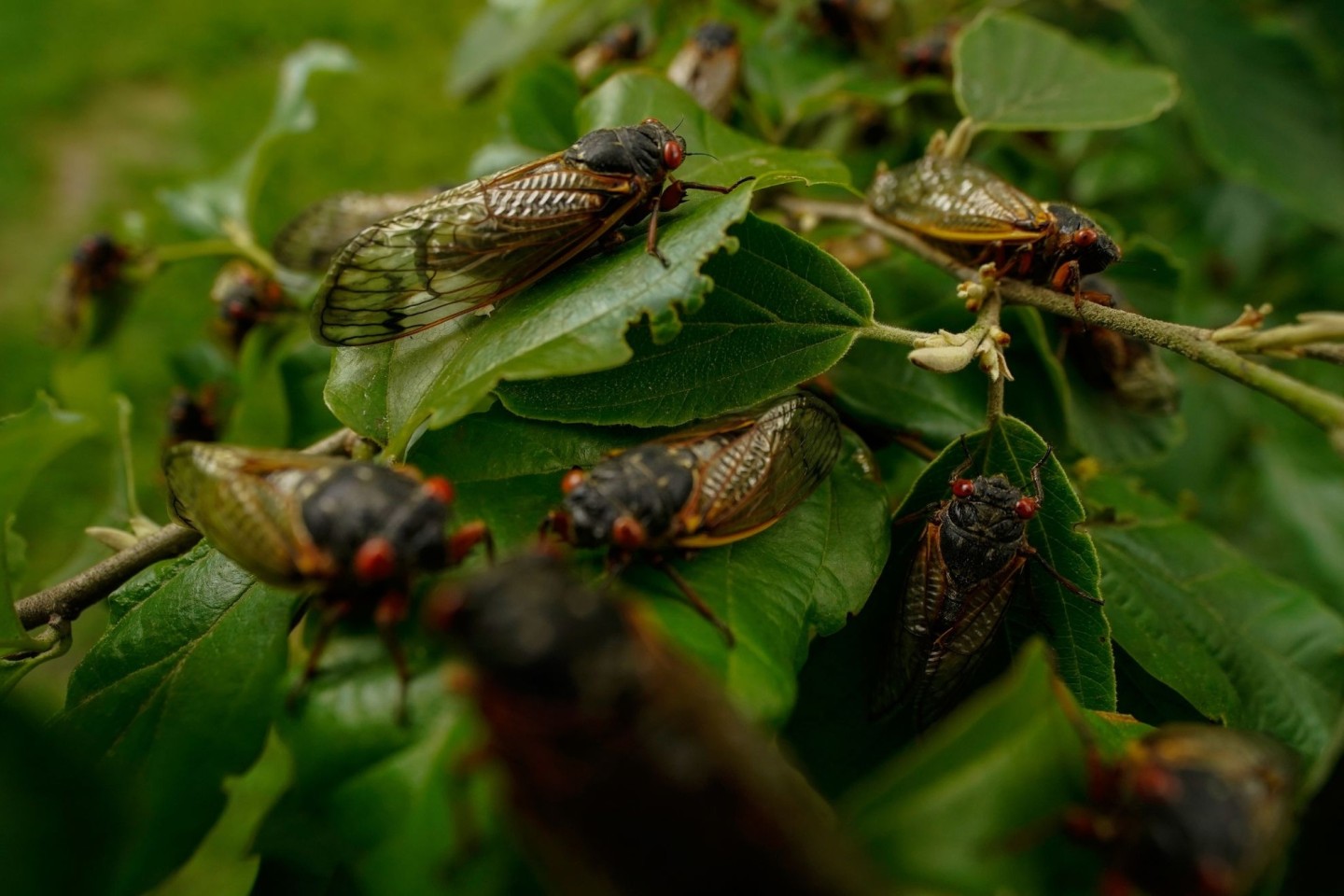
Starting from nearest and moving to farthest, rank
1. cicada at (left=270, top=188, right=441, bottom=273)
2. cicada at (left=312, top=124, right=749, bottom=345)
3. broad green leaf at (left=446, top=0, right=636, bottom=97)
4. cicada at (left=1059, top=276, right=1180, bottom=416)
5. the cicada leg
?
the cicada leg < cicada at (left=312, top=124, right=749, bottom=345) < cicada at (left=1059, top=276, right=1180, bottom=416) < cicada at (left=270, top=188, right=441, bottom=273) < broad green leaf at (left=446, top=0, right=636, bottom=97)

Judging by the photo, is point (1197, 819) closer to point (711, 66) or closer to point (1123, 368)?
point (1123, 368)

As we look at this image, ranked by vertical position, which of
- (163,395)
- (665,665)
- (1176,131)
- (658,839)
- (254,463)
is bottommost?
(163,395)

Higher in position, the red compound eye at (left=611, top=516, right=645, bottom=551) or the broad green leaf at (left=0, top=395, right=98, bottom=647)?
the broad green leaf at (left=0, top=395, right=98, bottom=647)

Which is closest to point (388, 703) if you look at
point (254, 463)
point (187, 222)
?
point (254, 463)

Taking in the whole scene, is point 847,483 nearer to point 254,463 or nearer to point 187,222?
point 254,463

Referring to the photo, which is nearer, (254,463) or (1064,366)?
(254,463)

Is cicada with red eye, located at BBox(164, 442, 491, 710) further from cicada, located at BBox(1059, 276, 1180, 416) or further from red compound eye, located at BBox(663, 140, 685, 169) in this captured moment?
cicada, located at BBox(1059, 276, 1180, 416)

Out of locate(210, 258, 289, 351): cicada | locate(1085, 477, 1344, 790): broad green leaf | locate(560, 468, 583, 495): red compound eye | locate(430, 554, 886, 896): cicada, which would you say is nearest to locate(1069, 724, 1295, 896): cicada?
locate(430, 554, 886, 896): cicada
